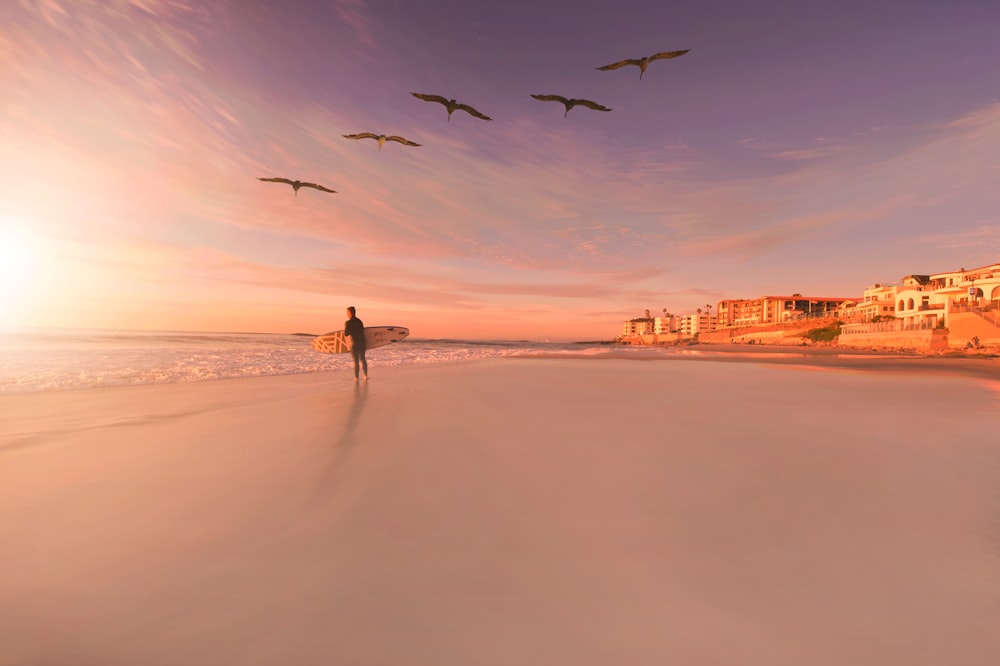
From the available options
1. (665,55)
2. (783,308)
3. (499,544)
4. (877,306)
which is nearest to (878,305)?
(877,306)

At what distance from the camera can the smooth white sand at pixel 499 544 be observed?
2.18 metres

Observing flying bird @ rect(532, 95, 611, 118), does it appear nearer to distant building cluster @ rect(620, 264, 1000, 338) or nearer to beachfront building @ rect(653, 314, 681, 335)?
distant building cluster @ rect(620, 264, 1000, 338)

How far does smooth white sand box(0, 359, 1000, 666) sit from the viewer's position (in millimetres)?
2178

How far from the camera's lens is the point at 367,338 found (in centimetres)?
2155

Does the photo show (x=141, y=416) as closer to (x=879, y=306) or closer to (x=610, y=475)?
(x=610, y=475)

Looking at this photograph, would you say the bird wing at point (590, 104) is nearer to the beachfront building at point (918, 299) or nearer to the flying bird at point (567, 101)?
the flying bird at point (567, 101)

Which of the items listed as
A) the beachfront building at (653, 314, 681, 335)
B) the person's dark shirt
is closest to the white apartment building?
the person's dark shirt

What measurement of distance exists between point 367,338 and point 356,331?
8.28m

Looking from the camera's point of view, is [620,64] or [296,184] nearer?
[620,64]

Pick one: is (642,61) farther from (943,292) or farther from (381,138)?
(943,292)

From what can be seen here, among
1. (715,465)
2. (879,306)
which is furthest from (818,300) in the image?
(715,465)

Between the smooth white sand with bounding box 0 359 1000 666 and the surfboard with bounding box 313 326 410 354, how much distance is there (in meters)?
13.9

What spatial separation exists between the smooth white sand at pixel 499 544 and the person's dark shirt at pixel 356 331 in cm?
654

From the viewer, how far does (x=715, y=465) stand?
488cm
